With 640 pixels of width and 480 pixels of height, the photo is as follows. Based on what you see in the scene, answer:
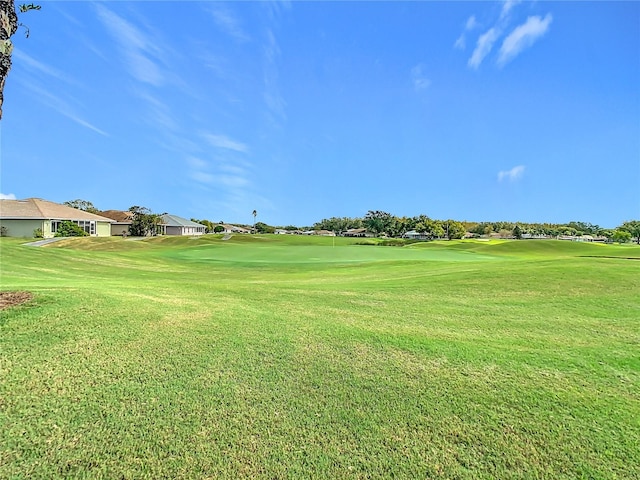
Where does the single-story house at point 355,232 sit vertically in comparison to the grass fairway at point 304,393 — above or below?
above

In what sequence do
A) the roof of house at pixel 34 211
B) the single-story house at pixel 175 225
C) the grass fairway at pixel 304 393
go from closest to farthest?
the grass fairway at pixel 304 393 < the roof of house at pixel 34 211 < the single-story house at pixel 175 225

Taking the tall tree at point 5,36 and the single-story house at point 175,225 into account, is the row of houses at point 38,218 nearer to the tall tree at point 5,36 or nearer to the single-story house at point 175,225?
the single-story house at point 175,225

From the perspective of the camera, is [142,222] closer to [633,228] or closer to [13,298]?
[13,298]

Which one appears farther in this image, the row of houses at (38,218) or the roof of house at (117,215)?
the roof of house at (117,215)

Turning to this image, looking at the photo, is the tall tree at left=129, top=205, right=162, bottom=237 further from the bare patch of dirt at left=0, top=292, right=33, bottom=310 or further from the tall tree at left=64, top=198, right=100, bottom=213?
the bare patch of dirt at left=0, top=292, right=33, bottom=310

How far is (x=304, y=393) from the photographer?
13.2ft

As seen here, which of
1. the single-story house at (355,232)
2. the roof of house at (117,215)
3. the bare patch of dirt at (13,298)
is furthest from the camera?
the single-story house at (355,232)

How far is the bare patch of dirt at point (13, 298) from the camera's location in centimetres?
578

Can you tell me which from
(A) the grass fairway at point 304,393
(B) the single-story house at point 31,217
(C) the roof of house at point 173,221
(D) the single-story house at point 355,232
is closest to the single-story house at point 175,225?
(C) the roof of house at point 173,221

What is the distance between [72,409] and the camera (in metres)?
3.58

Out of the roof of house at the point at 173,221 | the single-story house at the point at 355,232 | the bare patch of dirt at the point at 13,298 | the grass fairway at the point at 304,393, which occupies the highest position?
the roof of house at the point at 173,221

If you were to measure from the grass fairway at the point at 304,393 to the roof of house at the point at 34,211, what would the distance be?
47.6 metres

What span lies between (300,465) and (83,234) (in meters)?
53.7

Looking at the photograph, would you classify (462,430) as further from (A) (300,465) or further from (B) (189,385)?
(B) (189,385)
